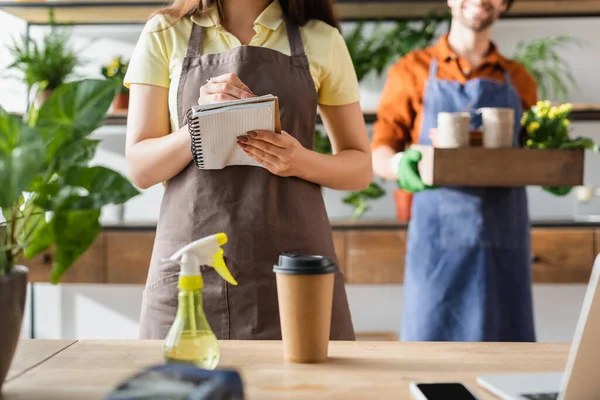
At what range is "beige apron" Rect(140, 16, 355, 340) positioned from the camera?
1.47 metres

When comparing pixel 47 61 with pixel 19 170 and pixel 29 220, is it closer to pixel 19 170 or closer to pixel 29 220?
pixel 29 220

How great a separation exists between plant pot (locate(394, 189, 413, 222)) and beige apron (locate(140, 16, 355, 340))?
1426 mm

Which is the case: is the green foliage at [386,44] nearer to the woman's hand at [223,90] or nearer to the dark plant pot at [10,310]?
the woman's hand at [223,90]

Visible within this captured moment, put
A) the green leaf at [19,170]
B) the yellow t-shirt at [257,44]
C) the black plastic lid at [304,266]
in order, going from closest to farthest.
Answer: the green leaf at [19,170], the black plastic lid at [304,266], the yellow t-shirt at [257,44]

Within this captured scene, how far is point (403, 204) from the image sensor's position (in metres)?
3.05

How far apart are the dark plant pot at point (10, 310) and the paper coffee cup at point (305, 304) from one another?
0.32 metres

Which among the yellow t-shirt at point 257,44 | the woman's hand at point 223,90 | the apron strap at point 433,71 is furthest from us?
the apron strap at point 433,71

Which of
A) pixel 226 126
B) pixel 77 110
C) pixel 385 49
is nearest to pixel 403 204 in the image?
pixel 385 49

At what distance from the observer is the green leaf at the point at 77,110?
820 mm

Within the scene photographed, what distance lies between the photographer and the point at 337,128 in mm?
1674

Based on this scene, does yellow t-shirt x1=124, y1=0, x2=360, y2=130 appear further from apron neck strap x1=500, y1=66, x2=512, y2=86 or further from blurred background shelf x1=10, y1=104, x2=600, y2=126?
blurred background shelf x1=10, y1=104, x2=600, y2=126

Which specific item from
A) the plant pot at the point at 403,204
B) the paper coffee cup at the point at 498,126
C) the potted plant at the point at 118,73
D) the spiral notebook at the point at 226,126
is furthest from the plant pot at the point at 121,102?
the spiral notebook at the point at 226,126

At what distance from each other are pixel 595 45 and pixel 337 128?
7.29 ft

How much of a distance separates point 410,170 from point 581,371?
1419mm
